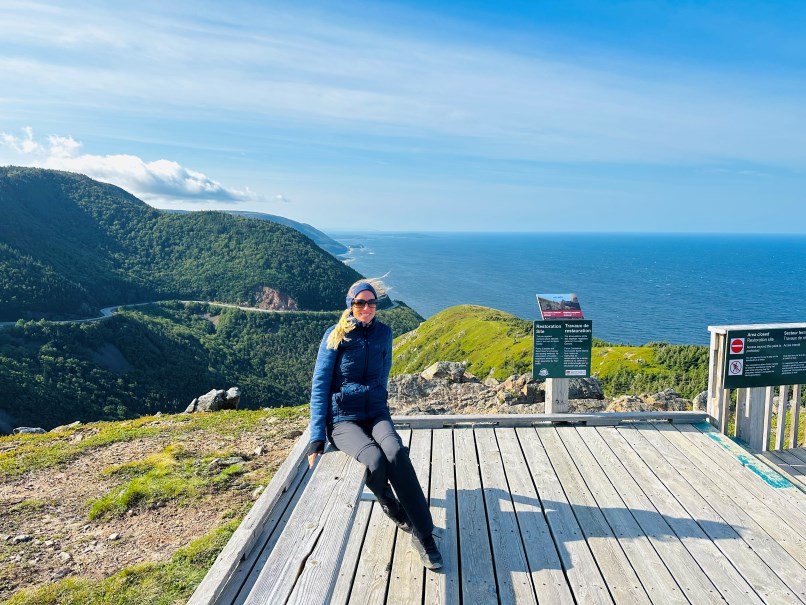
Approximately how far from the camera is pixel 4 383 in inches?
2352

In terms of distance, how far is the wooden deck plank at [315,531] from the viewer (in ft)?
9.46

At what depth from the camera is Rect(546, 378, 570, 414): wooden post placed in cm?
707

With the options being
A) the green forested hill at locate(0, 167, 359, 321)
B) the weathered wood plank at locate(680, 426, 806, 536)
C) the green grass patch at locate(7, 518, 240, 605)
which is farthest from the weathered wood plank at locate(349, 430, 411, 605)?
the green forested hill at locate(0, 167, 359, 321)

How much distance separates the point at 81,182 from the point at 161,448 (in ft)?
669

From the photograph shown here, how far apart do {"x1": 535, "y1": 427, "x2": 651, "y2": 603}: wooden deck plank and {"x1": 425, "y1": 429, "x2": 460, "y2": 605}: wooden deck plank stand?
108 cm

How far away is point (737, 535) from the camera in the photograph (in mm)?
4402

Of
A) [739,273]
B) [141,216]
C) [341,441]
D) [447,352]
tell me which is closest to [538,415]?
[341,441]

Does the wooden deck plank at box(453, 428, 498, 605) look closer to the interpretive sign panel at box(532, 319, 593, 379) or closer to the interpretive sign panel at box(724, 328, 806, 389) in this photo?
the interpretive sign panel at box(532, 319, 593, 379)

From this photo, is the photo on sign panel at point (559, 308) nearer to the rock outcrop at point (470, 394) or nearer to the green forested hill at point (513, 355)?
the rock outcrop at point (470, 394)

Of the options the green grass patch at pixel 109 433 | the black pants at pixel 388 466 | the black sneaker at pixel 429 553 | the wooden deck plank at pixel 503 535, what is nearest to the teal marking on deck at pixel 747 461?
the wooden deck plank at pixel 503 535

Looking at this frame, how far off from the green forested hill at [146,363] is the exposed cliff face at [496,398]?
40.0m

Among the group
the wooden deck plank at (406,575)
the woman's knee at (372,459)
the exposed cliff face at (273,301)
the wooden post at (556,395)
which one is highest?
the woman's knee at (372,459)

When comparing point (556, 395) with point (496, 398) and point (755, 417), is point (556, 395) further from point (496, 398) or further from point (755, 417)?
point (496, 398)

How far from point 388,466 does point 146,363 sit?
283 ft
